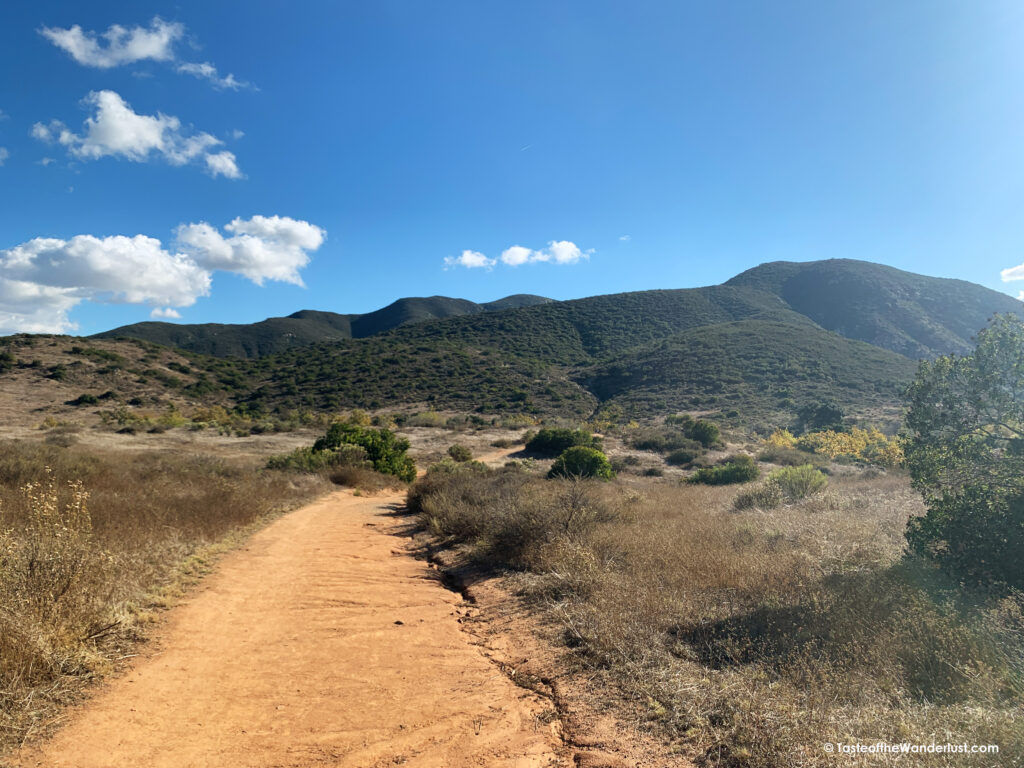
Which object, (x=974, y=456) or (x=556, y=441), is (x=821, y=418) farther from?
(x=974, y=456)

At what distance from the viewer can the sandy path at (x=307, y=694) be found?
301 cm

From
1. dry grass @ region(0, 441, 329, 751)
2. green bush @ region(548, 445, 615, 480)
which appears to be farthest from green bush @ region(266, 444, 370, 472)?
green bush @ region(548, 445, 615, 480)

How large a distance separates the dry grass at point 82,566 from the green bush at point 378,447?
25.8 ft

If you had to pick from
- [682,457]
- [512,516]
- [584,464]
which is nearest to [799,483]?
[584,464]

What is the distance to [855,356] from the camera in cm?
5125

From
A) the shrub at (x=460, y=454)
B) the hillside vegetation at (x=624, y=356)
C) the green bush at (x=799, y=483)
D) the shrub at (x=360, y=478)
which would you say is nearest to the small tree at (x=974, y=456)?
the green bush at (x=799, y=483)

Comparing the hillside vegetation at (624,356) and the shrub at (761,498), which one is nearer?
the shrub at (761,498)

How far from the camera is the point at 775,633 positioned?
4270mm

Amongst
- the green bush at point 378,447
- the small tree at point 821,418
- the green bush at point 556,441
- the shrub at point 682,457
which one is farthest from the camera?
the small tree at point 821,418

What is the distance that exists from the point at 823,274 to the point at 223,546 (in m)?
107

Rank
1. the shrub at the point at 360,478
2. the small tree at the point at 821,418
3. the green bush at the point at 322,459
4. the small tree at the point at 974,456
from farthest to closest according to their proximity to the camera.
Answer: the small tree at the point at 821,418 → the green bush at the point at 322,459 → the shrub at the point at 360,478 → the small tree at the point at 974,456

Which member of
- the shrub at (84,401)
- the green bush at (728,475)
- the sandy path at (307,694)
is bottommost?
the green bush at (728,475)

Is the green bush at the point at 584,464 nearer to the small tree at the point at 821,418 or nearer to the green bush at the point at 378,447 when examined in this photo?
the green bush at the point at 378,447

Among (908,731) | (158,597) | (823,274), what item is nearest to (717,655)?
(908,731)
